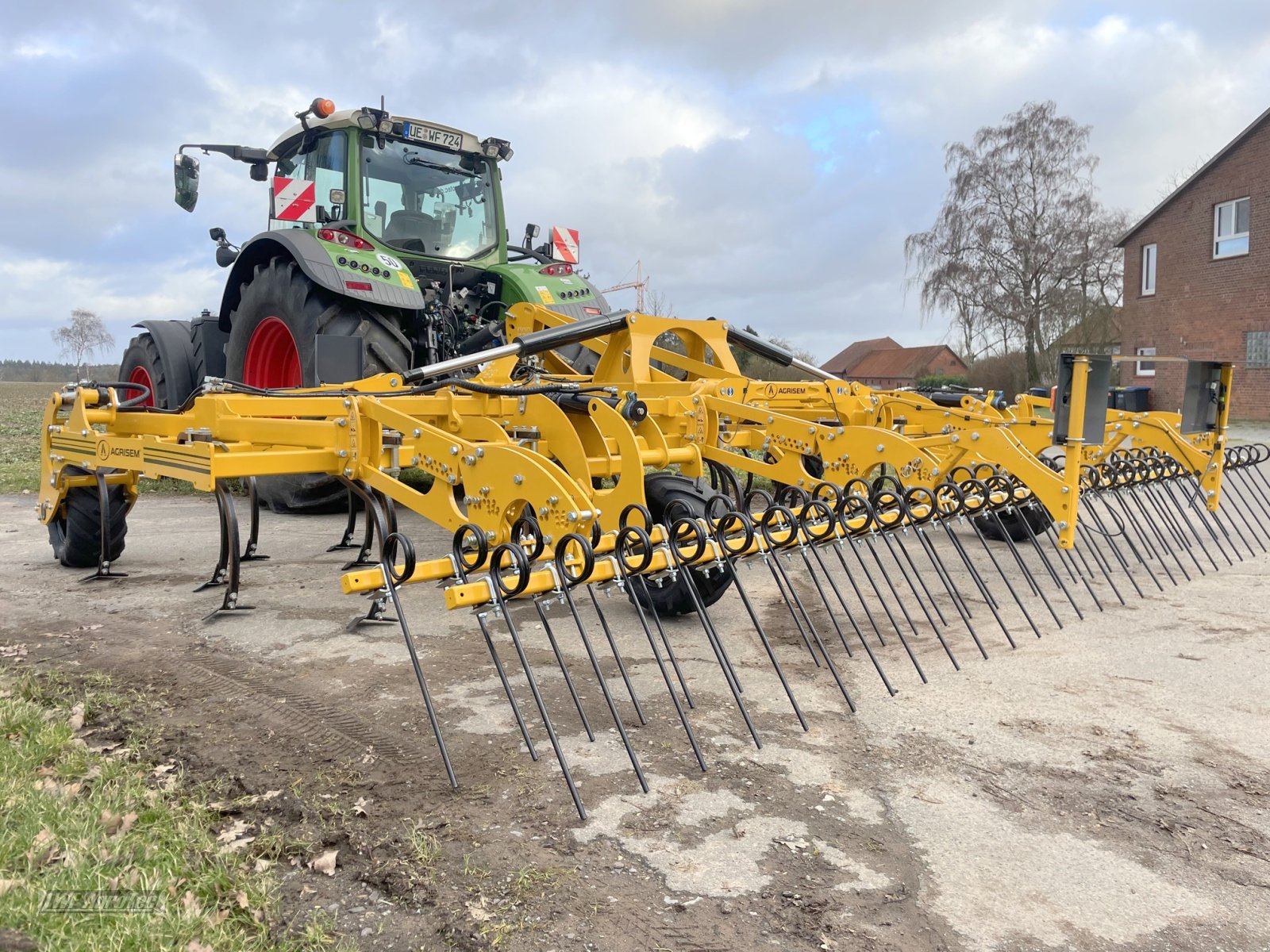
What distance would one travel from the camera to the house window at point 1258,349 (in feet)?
59.1

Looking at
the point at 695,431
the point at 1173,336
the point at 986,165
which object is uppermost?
the point at 986,165

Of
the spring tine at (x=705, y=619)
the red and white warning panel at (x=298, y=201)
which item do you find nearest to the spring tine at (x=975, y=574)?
the spring tine at (x=705, y=619)

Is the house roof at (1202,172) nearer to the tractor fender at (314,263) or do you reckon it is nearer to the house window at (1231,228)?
the house window at (1231,228)

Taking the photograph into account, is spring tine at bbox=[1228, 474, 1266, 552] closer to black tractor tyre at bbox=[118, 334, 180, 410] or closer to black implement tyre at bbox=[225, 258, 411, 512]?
black implement tyre at bbox=[225, 258, 411, 512]

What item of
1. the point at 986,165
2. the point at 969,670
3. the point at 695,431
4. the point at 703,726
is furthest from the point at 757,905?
the point at 986,165

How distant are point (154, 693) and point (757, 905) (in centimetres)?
235

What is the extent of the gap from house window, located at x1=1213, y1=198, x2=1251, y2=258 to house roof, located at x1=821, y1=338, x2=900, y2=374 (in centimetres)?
2707

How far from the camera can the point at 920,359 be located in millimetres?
43031

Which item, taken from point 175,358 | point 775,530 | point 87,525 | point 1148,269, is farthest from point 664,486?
point 1148,269

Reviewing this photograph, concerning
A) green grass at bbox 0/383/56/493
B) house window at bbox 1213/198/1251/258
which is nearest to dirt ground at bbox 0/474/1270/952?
green grass at bbox 0/383/56/493

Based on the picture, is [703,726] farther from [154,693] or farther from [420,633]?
[154,693]

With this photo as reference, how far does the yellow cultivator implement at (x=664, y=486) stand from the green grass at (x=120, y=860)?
646 millimetres

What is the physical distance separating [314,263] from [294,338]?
0.56 metres

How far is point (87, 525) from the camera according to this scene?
5297 mm
